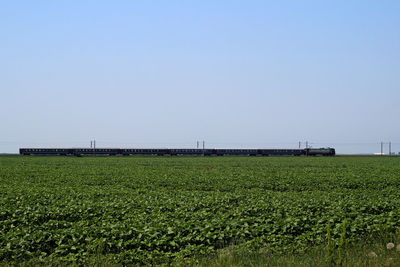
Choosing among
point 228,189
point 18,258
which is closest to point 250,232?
point 18,258

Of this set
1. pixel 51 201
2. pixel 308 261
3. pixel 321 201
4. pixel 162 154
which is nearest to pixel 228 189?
pixel 321 201

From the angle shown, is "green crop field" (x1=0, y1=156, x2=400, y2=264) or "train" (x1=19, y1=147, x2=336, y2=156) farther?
"train" (x1=19, y1=147, x2=336, y2=156)

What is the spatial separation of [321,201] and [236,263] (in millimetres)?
8065

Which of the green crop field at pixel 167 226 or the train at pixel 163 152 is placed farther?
the train at pixel 163 152

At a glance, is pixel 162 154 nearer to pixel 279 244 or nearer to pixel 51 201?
pixel 51 201

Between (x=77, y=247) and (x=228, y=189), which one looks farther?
(x=228, y=189)

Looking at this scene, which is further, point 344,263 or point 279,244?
point 279,244

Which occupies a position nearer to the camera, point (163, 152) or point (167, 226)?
point (167, 226)

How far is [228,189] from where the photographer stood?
864 inches

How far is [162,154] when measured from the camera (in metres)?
92.9

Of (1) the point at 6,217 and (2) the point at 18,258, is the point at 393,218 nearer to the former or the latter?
(2) the point at 18,258

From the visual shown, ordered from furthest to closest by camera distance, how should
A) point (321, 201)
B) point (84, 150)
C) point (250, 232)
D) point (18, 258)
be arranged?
point (84, 150) → point (321, 201) → point (250, 232) → point (18, 258)

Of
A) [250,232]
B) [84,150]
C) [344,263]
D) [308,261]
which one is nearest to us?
[344,263]

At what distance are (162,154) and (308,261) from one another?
85.4 m
